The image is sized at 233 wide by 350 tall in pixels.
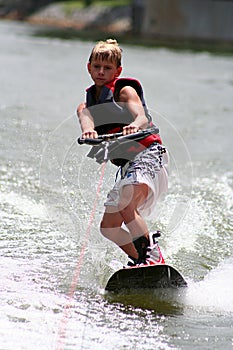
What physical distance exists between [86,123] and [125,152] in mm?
297

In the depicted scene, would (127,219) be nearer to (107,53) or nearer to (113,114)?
(113,114)

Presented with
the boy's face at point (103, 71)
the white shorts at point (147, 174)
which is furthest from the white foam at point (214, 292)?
the boy's face at point (103, 71)

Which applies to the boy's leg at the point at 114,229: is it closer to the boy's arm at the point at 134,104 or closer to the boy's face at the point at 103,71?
the boy's arm at the point at 134,104

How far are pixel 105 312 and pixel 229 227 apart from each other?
85.5 inches

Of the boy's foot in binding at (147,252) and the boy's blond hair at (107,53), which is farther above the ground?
the boy's blond hair at (107,53)

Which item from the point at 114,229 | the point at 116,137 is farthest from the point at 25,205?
the point at 116,137

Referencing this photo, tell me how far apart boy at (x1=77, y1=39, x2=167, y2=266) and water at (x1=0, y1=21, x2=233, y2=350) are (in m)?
0.35

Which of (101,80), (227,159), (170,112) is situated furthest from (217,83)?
(101,80)

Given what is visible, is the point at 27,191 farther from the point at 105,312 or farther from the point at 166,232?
the point at 105,312

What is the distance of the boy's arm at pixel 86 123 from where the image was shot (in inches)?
169

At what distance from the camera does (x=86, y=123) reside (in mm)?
4465

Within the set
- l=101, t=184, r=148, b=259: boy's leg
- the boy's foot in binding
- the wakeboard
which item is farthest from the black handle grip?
the wakeboard

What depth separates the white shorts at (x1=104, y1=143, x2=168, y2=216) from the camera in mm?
4455

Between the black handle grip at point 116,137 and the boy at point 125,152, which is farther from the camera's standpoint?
the boy at point 125,152
